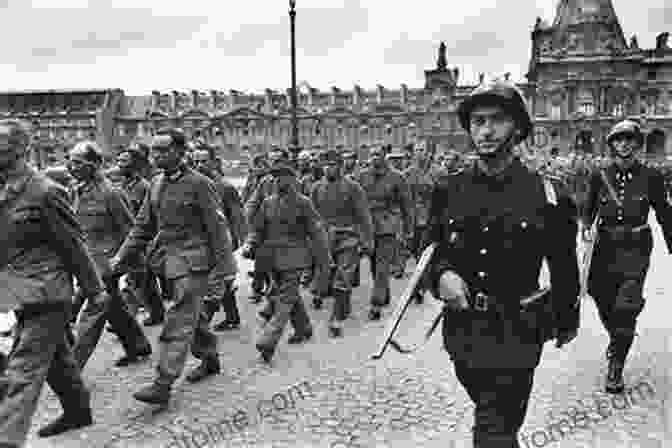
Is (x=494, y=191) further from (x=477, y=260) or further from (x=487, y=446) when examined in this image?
(x=487, y=446)

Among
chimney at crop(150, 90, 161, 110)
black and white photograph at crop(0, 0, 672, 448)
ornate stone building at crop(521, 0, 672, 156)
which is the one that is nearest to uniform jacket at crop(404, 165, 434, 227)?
black and white photograph at crop(0, 0, 672, 448)

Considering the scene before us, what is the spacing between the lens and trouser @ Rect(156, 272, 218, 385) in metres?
4.88

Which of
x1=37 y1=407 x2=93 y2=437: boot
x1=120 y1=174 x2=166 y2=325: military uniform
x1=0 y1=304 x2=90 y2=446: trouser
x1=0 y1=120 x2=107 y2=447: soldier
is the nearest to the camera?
x1=0 y1=304 x2=90 y2=446: trouser

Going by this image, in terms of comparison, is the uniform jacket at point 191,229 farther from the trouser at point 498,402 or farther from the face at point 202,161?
the face at point 202,161

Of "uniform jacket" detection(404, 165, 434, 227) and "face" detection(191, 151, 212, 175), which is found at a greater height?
"face" detection(191, 151, 212, 175)

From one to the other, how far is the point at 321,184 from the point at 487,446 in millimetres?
6031

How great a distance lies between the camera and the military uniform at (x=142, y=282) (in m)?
7.70

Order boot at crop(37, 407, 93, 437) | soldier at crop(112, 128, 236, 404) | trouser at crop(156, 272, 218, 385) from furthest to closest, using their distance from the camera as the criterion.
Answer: soldier at crop(112, 128, 236, 404)
trouser at crop(156, 272, 218, 385)
boot at crop(37, 407, 93, 437)

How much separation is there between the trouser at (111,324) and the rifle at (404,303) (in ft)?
9.82

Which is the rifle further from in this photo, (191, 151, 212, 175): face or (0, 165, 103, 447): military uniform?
(191, 151, 212, 175): face

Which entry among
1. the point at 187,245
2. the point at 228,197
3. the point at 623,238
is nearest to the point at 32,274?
the point at 187,245

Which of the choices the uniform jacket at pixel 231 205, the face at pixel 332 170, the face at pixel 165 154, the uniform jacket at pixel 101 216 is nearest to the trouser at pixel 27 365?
the face at pixel 165 154

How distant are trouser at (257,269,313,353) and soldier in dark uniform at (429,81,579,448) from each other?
3398 millimetres

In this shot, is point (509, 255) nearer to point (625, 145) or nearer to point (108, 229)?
point (625, 145)
